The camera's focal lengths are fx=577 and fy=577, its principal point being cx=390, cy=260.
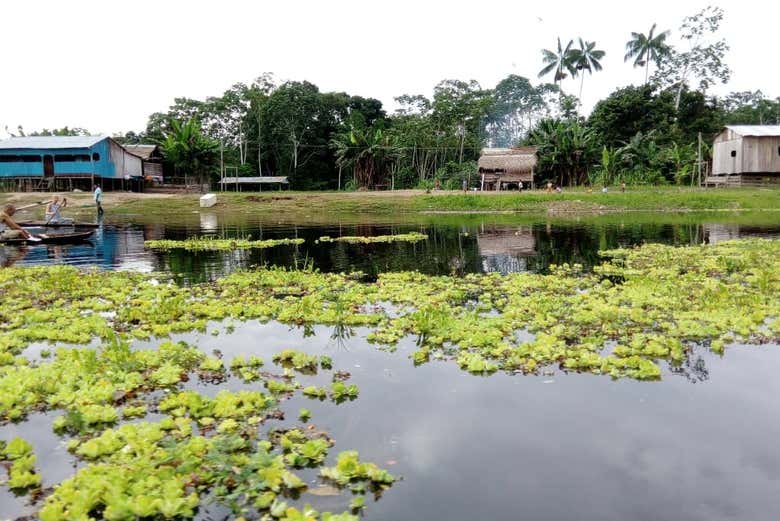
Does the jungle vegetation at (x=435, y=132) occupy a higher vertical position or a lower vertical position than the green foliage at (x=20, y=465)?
higher

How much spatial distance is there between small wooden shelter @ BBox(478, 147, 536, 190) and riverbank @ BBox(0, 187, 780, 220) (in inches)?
193

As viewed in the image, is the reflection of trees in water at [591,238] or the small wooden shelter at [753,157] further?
the small wooden shelter at [753,157]

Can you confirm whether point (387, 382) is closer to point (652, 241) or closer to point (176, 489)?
point (176, 489)

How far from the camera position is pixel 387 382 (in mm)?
7500

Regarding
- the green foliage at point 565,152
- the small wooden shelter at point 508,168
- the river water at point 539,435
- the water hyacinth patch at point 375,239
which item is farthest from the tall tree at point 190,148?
the river water at point 539,435

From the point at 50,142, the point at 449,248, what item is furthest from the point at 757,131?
the point at 50,142

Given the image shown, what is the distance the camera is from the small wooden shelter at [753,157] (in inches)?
1796

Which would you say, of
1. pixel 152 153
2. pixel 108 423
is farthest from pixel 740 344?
pixel 152 153

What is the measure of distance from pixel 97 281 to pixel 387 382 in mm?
9529

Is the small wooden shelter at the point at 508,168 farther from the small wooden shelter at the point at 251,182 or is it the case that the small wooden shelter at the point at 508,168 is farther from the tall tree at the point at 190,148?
the tall tree at the point at 190,148

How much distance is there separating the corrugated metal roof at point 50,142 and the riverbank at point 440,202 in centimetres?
544

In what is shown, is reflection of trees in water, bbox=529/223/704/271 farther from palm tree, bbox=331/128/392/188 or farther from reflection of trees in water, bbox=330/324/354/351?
palm tree, bbox=331/128/392/188

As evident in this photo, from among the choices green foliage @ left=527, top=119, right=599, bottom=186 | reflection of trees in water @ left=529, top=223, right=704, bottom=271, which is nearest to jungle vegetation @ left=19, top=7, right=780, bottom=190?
green foliage @ left=527, top=119, right=599, bottom=186

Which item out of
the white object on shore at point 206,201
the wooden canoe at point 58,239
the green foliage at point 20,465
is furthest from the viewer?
the white object on shore at point 206,201
